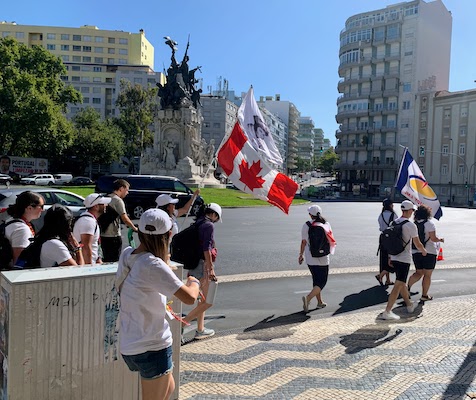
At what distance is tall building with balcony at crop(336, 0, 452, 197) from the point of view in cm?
7244

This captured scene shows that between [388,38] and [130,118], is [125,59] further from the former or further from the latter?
[388,38]

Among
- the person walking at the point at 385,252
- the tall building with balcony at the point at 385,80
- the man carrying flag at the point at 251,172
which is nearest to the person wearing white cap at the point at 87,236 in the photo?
the man carrying flag at the point at 251,172

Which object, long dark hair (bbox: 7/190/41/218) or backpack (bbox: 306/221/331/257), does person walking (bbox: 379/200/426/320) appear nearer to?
backpack (bbox: 306/221/331/257)

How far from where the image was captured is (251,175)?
6676mm

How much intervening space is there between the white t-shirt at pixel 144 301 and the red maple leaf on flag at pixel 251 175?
3.76 m

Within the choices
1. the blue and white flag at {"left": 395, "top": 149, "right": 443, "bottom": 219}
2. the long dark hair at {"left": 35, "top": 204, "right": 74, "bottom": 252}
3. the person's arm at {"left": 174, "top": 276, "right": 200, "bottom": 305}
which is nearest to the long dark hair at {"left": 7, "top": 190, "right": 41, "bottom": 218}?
the long dark hair at {"left": 35, "top": 204, "right": 74, "bottom": 252}

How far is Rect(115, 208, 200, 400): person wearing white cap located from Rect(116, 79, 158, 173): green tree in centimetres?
6584

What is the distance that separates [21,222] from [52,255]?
2.64 feet

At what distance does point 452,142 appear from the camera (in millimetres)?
66812

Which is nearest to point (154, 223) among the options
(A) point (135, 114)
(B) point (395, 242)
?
(B) point (395, 242)

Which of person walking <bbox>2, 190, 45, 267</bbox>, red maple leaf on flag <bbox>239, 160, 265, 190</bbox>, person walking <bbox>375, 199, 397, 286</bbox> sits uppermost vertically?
red maple leaf on flag <bbox>239, 160, 265, 190</bbox>

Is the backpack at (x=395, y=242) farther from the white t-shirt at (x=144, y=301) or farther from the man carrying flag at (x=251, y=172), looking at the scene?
the white t-shirt at (x=144, y=301)

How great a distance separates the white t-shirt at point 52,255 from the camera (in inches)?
155

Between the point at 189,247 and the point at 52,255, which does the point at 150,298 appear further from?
the point at 189,247
